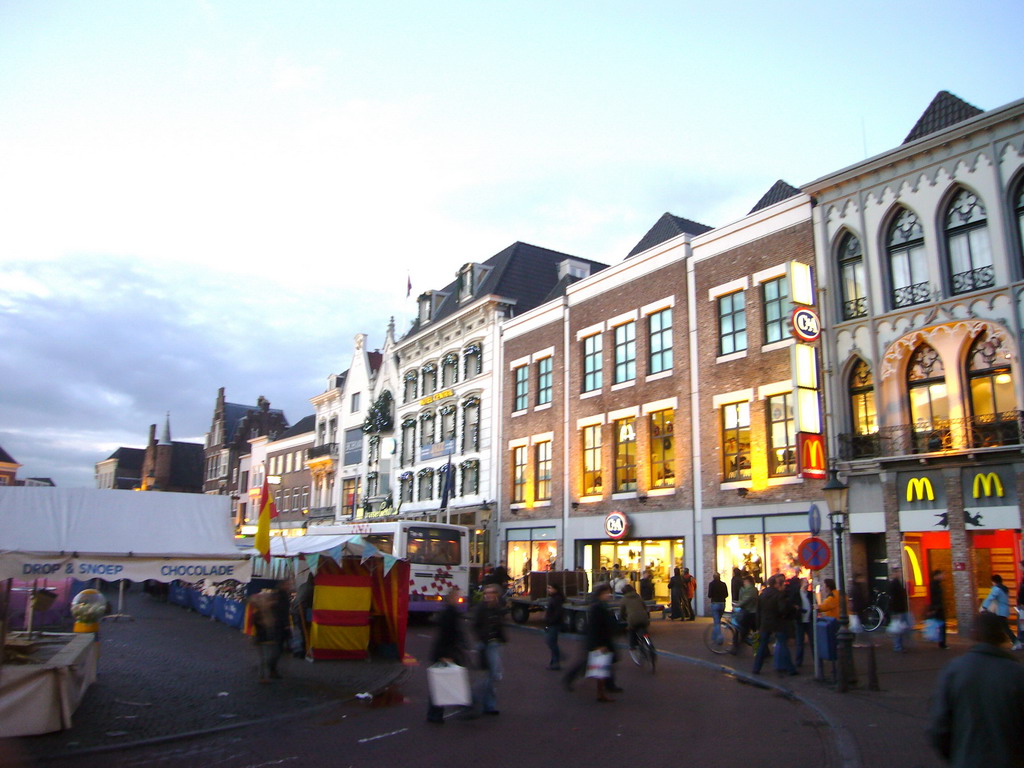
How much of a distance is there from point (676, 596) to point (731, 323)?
8673mm

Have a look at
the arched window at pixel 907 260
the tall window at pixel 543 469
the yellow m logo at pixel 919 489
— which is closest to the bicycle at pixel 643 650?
the yellow m logo at pixel 919 489

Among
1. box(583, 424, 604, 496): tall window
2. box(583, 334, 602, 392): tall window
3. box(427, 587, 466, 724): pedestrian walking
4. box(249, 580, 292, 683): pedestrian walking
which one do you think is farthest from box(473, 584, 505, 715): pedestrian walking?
box(583, 334, 602, 392): tall window

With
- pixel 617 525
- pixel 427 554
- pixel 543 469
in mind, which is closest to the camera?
pixel 427 554

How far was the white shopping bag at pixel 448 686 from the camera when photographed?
10844mm

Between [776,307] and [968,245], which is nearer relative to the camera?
[968,245]

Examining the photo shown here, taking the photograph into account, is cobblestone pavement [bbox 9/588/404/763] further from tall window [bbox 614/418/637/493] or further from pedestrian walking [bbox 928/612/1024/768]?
tall window [bbox 614/418/637/493]

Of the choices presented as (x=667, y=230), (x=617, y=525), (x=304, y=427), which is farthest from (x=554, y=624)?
(x=304, y=427)

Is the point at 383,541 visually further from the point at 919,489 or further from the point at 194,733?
the point at 194,733

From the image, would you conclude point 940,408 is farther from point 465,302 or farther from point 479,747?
point 465,302

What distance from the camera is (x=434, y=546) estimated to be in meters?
26.4

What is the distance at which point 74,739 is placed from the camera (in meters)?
10.1

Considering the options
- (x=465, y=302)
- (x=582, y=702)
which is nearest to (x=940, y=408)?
(x=582, y=702)

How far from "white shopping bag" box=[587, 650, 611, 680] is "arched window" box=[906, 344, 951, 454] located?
12.1 m

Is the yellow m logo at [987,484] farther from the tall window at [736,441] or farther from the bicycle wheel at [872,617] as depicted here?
the tall window at [736,441]
